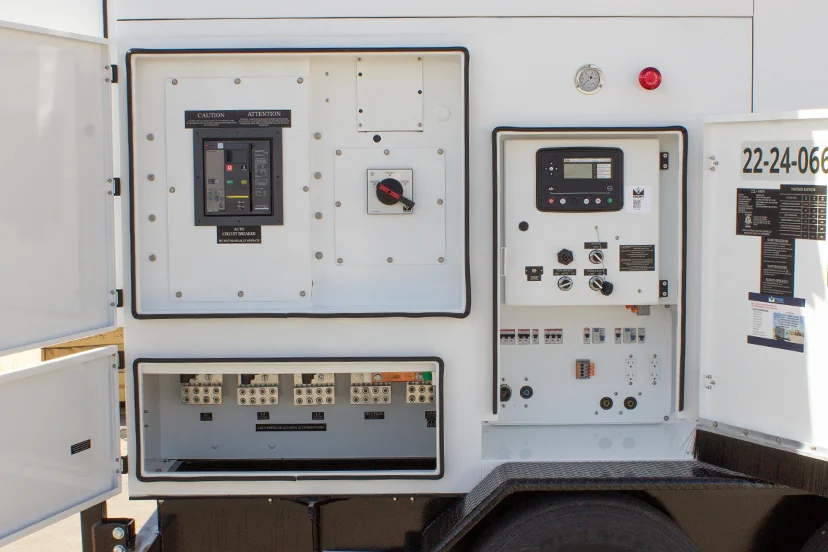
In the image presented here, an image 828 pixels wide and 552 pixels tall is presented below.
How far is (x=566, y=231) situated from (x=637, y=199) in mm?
324

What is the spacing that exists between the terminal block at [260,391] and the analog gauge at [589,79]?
178 cm

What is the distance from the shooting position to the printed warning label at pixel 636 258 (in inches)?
110

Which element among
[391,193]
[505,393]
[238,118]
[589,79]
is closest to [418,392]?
[505,393]

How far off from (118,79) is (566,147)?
1.86m

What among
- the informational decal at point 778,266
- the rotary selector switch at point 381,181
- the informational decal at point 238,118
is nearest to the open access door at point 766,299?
the informational decal at point 778,266

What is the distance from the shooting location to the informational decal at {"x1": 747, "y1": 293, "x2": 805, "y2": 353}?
2498 mm

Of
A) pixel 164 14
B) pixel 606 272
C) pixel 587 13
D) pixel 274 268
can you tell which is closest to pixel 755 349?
pixel 606 272

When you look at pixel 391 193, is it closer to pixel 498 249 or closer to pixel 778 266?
pixel 498 249

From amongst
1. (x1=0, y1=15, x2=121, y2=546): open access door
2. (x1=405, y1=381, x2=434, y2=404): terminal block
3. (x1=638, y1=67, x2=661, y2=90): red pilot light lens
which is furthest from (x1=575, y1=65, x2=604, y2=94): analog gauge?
(x1=0, y1=15, x2=121, y2=546): open access door

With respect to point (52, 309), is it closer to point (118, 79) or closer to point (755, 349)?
point (118, 79)

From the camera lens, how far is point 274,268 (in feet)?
9.37

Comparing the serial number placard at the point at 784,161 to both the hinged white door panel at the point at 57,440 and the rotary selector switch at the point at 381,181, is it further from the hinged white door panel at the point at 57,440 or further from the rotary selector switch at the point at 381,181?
the hinged white door panel at the point at 57,440

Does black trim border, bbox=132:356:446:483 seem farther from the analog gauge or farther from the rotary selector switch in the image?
the analog gauge

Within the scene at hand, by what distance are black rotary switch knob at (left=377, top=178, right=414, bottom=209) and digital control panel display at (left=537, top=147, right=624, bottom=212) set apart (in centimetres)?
55
